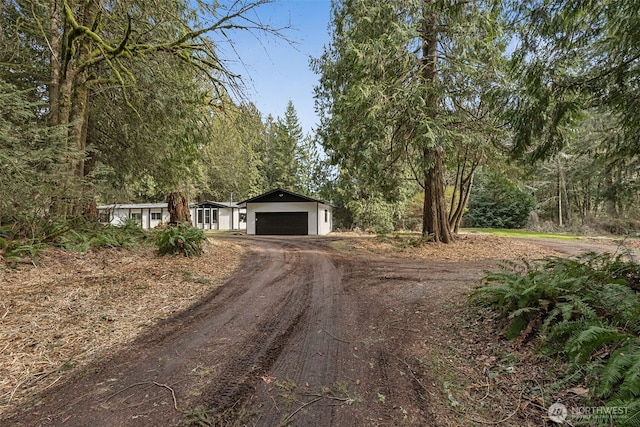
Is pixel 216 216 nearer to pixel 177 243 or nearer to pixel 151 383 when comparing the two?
pixel 177 243

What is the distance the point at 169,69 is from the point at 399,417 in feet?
30.7

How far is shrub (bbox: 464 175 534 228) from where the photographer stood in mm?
27750

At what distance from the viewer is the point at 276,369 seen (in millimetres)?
2662

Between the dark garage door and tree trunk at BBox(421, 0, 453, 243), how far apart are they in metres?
9.91

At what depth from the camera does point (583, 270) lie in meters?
3.71

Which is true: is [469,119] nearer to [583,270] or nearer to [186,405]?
[583,270]

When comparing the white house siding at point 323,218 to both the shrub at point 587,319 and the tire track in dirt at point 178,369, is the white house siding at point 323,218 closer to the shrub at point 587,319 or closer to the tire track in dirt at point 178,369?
the tire track in dirt at point 178,369

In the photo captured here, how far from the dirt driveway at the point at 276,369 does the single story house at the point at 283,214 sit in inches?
589

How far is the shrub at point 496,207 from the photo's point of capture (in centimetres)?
2775

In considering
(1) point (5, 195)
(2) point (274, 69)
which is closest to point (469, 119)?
(2) point (274, 69)

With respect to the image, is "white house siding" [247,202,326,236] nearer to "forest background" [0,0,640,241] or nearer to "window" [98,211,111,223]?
"forest background" [0,0,640,241]

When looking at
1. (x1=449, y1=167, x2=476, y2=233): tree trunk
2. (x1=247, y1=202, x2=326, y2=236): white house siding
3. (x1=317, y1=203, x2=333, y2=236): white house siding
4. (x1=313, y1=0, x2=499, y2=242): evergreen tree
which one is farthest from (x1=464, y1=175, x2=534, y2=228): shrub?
(x1=313, y1=0, x2=499, y2=242): evergreen tree
